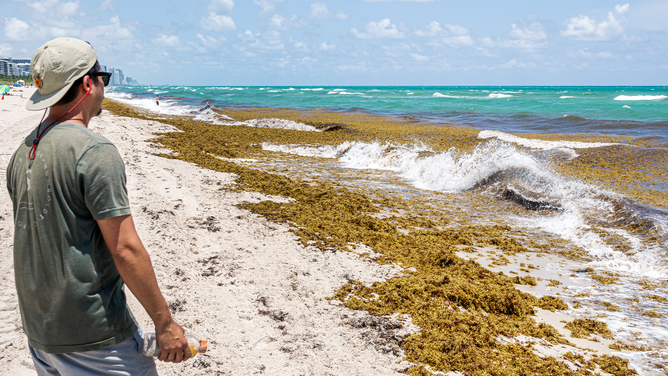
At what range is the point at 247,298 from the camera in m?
3.97

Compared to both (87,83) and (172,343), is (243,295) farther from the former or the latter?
(87,83)

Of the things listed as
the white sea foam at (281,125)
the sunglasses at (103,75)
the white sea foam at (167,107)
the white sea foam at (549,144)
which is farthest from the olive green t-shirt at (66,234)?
the white sea foam at (167,107)

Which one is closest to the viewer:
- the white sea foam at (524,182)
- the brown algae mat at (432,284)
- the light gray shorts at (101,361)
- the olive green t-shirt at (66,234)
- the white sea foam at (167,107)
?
the olive green t-shirt at (66,234)

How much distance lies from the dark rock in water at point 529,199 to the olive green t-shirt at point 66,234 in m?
8.13

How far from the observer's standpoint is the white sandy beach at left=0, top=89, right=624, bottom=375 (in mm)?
3109

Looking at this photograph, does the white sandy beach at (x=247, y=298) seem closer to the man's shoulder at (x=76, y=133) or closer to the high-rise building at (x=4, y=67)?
the man's shoulder at (x=76, y=133)

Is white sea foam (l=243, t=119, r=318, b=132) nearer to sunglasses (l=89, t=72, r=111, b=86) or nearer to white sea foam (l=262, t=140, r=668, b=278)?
white sea foam (l=262, t=140, r=668, b=278)

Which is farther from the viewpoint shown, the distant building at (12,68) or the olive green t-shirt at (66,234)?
the distant building at (12,68)

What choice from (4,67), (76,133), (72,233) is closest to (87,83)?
(76,133)

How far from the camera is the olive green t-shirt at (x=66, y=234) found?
140 centimetres

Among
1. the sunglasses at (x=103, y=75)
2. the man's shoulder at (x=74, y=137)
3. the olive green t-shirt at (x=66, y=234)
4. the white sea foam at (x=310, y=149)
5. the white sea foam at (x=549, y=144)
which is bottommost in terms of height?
the white sea foam at (x=310, y=149)

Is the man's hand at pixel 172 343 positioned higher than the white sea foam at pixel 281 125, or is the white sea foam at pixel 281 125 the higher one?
the white sea foam at pixel 281 125

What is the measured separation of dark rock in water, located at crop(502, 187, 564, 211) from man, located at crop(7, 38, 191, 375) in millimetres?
8003

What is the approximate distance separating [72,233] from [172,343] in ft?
1.96
